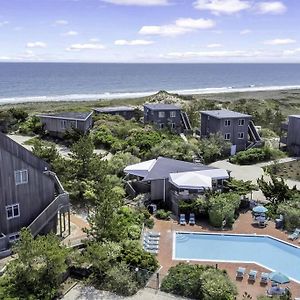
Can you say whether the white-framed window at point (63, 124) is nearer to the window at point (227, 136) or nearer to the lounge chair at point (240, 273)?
the window at point (227, 136)

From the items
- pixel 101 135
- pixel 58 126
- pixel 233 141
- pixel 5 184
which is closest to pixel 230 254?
pixel 5 184

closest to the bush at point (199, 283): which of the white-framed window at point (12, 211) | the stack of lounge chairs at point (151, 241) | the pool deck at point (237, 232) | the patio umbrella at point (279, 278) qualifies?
the pool deck at point (237, 232)

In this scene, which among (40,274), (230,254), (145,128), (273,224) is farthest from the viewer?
(145,128)

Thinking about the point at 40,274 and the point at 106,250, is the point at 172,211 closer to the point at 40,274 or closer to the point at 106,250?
the point at 106,250

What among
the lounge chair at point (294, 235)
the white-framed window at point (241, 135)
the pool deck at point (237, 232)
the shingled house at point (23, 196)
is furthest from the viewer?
the white-framed window at point (241, 135)

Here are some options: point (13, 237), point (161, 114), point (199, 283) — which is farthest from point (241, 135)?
point (13, 237)

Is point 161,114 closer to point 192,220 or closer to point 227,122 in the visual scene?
point 227,122
